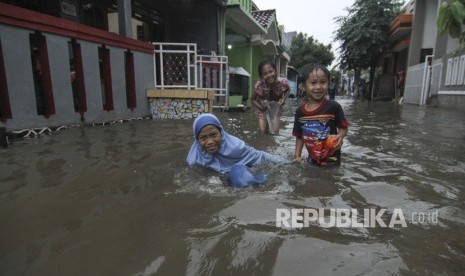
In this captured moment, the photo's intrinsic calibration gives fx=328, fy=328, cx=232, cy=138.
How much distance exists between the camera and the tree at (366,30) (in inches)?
806

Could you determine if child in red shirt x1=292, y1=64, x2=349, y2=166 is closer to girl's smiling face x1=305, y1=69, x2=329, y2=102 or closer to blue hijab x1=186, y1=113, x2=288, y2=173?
girl's smiling face x1=305, y1=69, x2=329, y2=102

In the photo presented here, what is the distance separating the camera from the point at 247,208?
2.24 m

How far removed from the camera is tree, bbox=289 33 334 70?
129 ft

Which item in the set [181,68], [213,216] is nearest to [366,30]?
[181,68]

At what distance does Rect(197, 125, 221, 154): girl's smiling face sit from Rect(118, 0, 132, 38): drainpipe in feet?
18.4

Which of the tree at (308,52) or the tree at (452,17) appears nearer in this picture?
the tree at (452,17)

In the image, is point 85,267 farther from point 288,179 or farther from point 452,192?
point 452,192

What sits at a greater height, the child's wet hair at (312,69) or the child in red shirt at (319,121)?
the child's wet hair at (312,69)

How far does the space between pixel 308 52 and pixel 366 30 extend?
19.8 metres

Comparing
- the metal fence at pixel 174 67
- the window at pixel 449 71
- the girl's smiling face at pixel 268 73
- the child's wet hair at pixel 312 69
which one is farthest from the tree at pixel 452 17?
the window at pixel 449 71

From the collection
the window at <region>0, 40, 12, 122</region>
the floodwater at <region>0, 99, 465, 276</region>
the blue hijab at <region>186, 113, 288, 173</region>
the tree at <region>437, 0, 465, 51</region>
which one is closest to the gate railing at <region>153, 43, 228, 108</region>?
the window at <region>0, 40, 12, 122</region>

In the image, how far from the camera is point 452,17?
2.07 metres

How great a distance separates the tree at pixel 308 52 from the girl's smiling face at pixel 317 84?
123 ft

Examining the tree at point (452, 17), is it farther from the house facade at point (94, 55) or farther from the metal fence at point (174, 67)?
the metal fence at point (174, 67)
